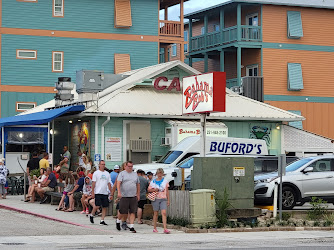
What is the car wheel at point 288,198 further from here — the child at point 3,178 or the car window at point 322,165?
the child at point 3,178

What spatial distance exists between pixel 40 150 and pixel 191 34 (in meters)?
23.0

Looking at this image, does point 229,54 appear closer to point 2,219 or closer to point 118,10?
point 118,10

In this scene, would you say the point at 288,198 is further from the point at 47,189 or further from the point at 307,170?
the point at 47,189

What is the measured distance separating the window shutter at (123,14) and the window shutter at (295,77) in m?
10.5

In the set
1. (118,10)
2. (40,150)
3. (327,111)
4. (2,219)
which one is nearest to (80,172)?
(2,219)

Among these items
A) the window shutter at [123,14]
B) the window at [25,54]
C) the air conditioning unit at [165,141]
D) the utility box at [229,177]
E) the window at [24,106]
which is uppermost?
the window shutter at [123,14]

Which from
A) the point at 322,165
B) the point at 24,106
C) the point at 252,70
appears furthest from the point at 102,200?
the point at 252,70

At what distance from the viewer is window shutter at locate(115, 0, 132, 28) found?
4859 centimetres

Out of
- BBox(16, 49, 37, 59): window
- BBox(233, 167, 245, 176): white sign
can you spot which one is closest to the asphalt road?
BBox(233, 167, 245, 176): white sign

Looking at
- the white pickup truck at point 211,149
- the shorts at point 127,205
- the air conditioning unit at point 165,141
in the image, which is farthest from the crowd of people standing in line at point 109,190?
the air conditioning unit at point 165,141

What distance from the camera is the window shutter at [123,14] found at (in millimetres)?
48594

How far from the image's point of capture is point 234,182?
22.6 metres

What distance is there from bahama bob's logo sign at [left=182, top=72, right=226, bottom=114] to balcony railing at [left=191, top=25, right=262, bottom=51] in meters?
24.3

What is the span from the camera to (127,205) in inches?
814
